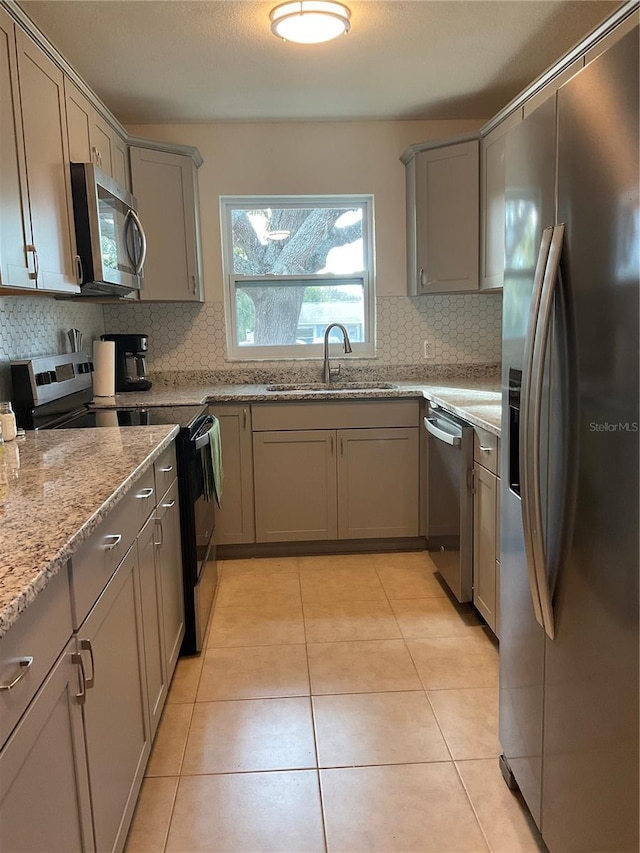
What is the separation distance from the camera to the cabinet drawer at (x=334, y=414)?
3.55 meters

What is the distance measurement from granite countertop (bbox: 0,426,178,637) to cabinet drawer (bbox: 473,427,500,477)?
117cm

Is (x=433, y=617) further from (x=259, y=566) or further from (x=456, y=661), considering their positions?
(x=259, y=566)

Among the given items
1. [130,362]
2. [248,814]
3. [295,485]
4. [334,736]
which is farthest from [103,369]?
[248,814]

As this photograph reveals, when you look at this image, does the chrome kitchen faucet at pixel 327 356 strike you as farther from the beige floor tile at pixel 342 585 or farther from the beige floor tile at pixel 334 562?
the beige floor tile at pixel 342 585

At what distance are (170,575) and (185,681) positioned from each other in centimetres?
42

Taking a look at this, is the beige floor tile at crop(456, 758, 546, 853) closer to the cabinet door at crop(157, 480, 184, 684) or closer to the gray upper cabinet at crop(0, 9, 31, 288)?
the cabinet door at crop(157, 480, 184, 684)

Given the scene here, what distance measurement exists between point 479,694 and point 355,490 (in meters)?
1.50

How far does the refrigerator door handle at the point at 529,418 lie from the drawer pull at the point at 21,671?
99cm

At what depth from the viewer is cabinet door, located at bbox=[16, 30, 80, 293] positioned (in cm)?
213

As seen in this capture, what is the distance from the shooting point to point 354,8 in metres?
2.51

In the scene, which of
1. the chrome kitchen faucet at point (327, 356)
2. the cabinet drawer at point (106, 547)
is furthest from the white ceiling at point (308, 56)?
the cabinet drawer at point (106, 547)

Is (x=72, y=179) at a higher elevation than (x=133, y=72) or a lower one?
lower

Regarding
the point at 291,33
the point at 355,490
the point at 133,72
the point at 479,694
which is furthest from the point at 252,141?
the point at 479,694

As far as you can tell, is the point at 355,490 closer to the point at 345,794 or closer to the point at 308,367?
the point at 308,367
